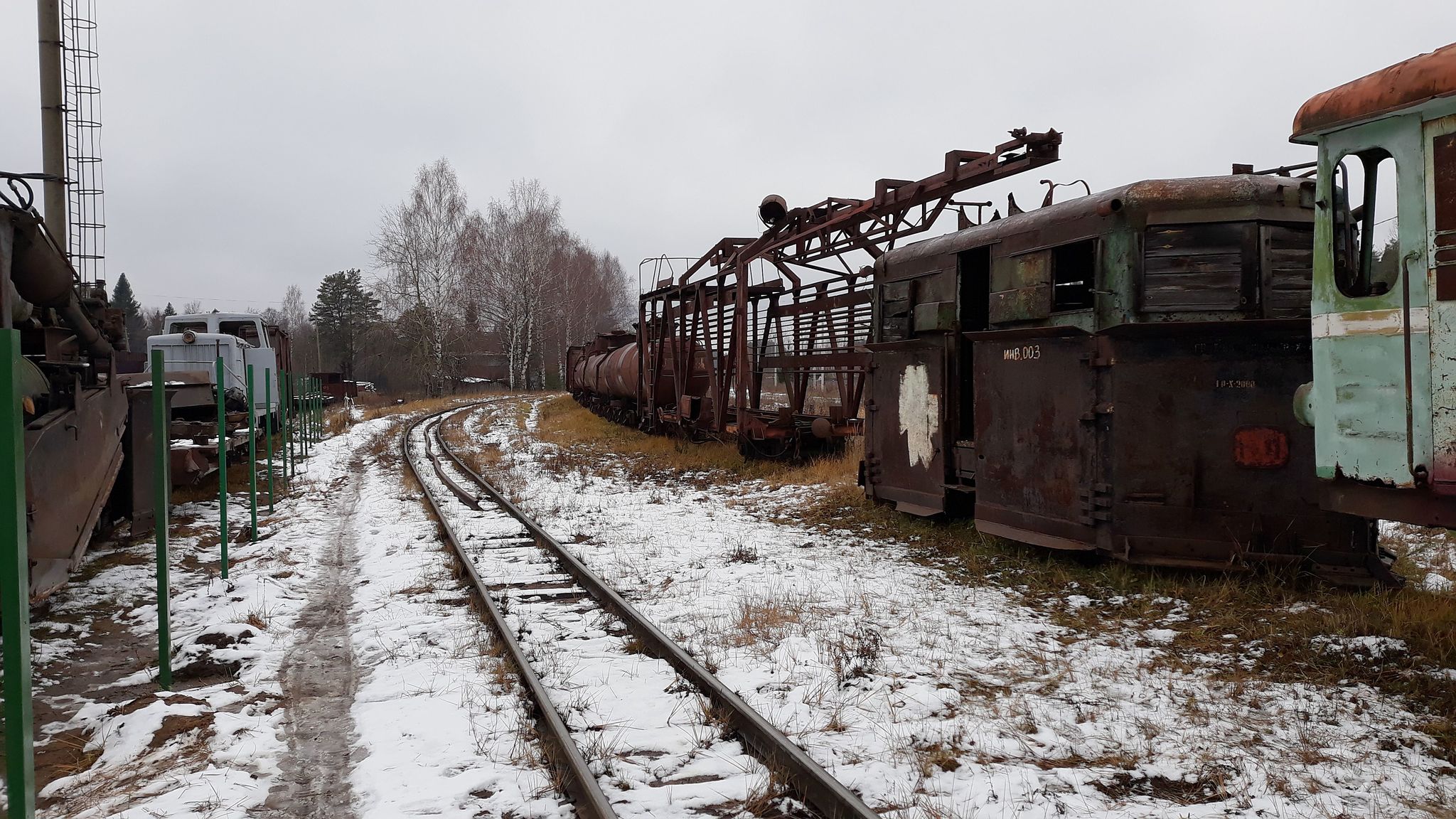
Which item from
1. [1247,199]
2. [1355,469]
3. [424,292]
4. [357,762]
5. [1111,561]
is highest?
[424,292]

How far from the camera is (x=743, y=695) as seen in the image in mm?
4691

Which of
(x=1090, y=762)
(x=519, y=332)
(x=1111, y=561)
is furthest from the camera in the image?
(x=519, y=332)

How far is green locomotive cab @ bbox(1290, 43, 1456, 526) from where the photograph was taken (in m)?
3.84

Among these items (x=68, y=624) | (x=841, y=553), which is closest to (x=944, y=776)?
(x=841, y=553)

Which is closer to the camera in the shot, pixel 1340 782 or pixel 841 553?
pixel 1340 782

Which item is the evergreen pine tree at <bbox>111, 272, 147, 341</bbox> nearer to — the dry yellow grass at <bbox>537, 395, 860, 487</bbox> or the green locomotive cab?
the dry yellow grass at <bbox>537, 395, 860, 487</bbox>

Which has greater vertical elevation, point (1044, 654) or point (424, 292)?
point (424, 292)

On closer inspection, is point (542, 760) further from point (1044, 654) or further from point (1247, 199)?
point (1247, 199)

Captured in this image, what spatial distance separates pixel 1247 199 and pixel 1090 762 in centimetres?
452

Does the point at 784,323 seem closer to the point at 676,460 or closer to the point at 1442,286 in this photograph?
the point at 676,460

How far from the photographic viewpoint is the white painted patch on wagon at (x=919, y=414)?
344 inches

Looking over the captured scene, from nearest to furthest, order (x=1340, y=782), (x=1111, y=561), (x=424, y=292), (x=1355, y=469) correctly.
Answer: (x=1340, y=782), (x=1355, y=469), (x=1111, y=561), (x=424, y=292)

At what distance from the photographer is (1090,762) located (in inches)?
153

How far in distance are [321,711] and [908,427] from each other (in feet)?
20.7
